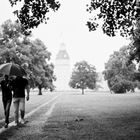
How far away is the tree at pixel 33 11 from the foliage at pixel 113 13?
2.24 metres

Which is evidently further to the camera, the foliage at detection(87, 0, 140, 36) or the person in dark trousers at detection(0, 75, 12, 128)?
the foliage at detection(87, 0, 140, 36)

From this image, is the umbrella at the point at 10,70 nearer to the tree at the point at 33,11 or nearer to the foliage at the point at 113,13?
the tree at the point at 33,11

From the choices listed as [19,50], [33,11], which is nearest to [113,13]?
[33,11]

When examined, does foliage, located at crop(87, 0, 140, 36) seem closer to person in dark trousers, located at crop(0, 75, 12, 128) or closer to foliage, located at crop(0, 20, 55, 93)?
person in dark trousers, located at crop(0, 75, 12, 128)

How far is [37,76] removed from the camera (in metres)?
61.9

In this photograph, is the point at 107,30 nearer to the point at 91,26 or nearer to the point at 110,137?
the point at 91,26

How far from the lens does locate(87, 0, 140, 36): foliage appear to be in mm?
15055

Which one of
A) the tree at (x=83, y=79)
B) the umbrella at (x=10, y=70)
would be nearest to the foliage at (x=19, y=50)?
the tree at (x=83, y=79)

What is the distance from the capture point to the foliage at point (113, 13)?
49.4 feet

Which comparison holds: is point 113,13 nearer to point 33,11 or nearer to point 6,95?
point 33,11

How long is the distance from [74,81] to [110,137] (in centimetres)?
8487

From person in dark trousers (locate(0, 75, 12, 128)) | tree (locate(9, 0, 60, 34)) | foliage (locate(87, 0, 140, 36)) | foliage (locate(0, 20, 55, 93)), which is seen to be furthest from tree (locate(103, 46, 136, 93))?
person in dark trousers (locate(0, 75, 12, 128))

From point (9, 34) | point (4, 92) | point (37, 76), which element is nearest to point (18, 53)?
point (9, 34)

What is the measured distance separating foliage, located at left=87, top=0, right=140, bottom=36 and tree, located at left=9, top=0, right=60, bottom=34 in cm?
224
